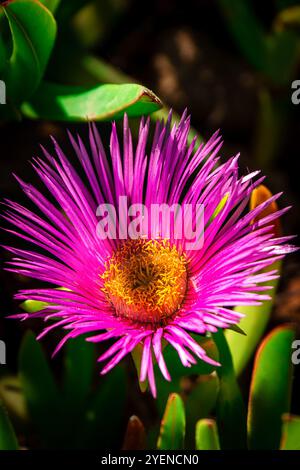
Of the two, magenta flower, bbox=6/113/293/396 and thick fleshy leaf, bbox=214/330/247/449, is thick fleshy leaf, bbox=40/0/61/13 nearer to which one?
magenta flower, bbox=6/113/293/396

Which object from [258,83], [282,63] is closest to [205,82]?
[258,83]

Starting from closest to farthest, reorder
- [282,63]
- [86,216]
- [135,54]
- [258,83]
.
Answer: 1. [86,216]
2. [282,63]
3. [258,83]
4. [135,54]

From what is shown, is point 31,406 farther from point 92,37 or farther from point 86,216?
point 92,37

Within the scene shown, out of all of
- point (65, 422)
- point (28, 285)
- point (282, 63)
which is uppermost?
point (282, 63)

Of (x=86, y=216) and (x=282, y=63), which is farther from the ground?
(x=282, y=63)

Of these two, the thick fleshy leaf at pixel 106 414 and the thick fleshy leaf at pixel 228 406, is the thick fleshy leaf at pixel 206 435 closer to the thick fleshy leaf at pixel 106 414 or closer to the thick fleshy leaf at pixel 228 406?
the thick fleshy leaf at pixel 228 406

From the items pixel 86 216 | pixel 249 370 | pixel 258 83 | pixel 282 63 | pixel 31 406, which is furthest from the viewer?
pixel 258 83
